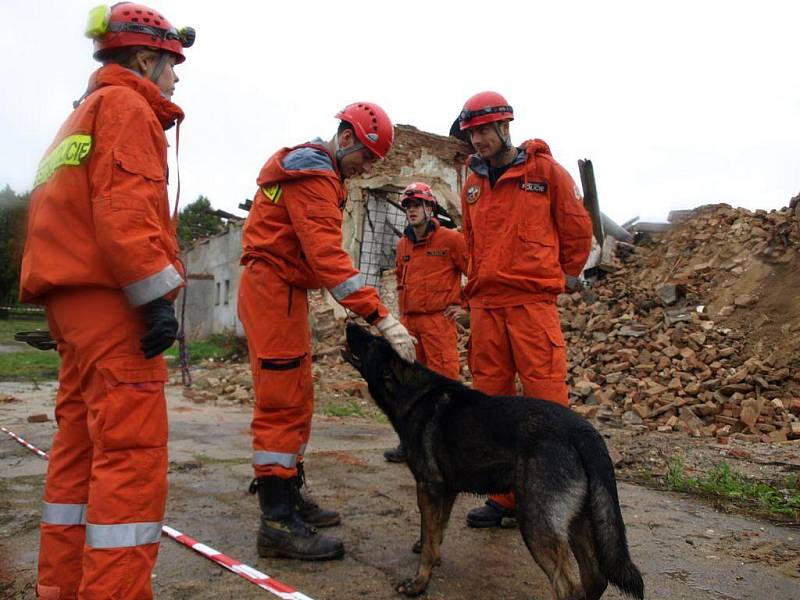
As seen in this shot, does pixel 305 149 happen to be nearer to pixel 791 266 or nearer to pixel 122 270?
pixel 122 270

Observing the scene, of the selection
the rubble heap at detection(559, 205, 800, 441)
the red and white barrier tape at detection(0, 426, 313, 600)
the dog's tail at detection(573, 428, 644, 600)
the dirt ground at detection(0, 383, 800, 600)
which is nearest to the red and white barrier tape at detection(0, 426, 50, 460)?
the dirt ground at detection(0, 383, 800, 600)

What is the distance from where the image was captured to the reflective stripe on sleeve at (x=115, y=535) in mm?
2006

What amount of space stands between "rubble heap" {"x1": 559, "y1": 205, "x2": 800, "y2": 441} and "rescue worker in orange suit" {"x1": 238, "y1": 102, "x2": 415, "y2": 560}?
5.06m

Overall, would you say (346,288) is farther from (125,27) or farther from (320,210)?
(125,27)

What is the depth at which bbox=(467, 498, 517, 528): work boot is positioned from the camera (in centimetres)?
366

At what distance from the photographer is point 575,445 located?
2580 mm

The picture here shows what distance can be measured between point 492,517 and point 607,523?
1.30 m

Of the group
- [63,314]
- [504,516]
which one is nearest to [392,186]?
[504,516]

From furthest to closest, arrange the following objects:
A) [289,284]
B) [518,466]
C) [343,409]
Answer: [343,409] → [289,284] → [518,466]

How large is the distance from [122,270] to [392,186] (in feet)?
44.0

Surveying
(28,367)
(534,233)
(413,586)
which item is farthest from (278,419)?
(28,367)

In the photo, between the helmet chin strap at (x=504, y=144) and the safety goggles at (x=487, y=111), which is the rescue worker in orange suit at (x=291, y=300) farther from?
the helmet chin strap at (x=504, y=144)

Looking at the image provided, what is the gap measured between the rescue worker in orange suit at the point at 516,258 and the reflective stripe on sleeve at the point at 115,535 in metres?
2.13

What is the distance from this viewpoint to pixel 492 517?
3.69 metres
